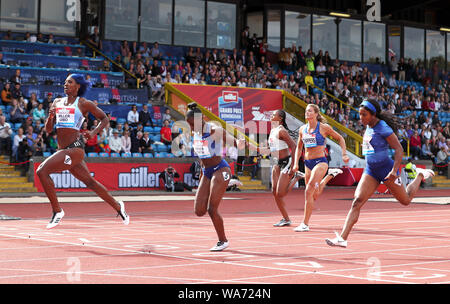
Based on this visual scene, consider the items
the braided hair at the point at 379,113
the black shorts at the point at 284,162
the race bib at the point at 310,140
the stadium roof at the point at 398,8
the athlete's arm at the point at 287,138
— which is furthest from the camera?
→ the stadium roof at the point at 398,8

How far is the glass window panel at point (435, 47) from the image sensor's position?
5575 cm

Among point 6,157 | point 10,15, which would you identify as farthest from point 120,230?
point 10,15

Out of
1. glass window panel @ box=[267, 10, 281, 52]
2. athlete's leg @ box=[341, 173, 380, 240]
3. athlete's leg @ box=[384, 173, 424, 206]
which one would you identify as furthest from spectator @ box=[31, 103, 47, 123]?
glass window panel @ box=[267, 10, 281, 52]

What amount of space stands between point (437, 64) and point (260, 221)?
41.8 metres

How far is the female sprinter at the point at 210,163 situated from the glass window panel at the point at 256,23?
37420 millimetres

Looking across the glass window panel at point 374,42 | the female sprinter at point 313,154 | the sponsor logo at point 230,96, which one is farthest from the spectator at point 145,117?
the glass window panel at point 374,42

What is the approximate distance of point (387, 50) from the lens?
52844 millimetres

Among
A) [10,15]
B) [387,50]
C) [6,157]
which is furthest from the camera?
[387,50]

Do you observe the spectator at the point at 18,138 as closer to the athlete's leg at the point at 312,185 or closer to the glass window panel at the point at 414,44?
the athlete's leg at the point at 312,185

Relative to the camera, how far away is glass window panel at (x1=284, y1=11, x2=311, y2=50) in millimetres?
48506

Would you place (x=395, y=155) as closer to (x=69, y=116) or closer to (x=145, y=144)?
(x=69, y=116)

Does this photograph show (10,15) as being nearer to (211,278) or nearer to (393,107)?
(393,107)

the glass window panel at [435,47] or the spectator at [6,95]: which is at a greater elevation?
the glass window panel at [435,47]

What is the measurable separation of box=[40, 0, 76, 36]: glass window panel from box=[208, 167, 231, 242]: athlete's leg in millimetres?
30453
